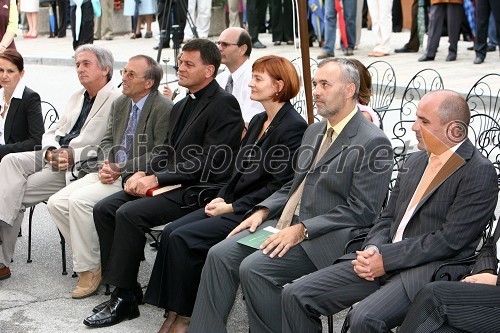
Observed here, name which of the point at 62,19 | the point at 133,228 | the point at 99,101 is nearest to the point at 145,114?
the point at 99,101

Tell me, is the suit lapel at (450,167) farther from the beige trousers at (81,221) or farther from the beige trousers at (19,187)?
the beige trousers at (19,187)

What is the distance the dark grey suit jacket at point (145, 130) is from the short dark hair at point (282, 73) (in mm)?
1120

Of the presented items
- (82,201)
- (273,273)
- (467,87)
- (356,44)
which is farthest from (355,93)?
(356,44)

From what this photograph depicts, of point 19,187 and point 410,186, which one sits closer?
point 410,186

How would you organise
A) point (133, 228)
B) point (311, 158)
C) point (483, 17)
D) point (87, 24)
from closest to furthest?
point (311, 158)
point (133, 228)
point (483, 17)
point (87, 24)

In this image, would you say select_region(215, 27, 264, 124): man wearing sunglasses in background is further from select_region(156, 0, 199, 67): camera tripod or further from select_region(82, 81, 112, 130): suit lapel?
select_region(156, 0, 199, 67): camera tripod

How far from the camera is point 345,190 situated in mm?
5145

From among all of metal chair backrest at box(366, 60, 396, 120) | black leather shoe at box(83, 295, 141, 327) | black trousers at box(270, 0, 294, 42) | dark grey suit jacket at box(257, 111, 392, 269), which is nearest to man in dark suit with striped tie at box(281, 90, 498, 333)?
dark grey suit jacket at box(257, 111, 392, 269)

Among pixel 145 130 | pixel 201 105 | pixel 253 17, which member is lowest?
pixel 145 130

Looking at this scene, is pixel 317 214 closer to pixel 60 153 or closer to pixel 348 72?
pixel 348 72

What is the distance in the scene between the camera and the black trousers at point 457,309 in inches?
161

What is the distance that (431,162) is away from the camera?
4773 mm

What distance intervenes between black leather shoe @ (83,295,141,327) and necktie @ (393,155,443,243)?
199 cm

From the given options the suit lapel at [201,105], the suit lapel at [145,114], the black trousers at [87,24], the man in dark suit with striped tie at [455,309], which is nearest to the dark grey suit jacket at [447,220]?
the man in dark suit with striped tie at [455,309]
